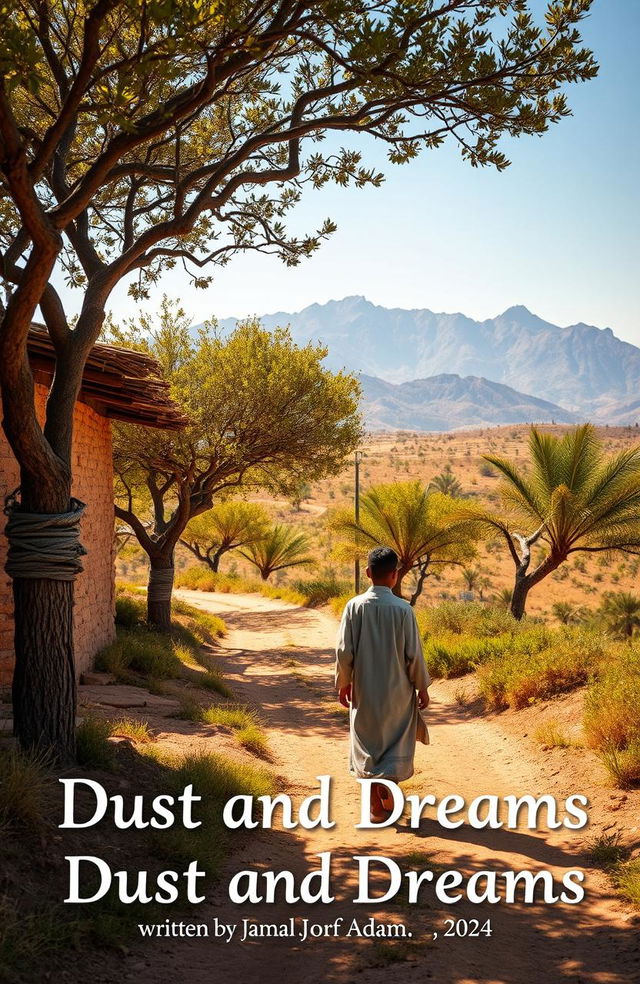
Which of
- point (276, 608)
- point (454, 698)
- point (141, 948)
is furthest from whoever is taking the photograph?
point (276, 608)

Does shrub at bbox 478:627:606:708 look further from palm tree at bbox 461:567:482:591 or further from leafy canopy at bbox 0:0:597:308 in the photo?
palm tree at bbox 461:567:482:591

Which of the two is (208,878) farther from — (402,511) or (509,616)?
(402,511)

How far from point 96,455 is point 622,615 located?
62.3 ft

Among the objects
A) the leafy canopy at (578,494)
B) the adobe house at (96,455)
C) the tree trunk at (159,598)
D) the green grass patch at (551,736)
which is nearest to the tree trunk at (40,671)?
the adobe house at (96,455)

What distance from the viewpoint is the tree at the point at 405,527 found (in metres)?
17.8

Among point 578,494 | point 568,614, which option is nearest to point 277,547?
point 568,614

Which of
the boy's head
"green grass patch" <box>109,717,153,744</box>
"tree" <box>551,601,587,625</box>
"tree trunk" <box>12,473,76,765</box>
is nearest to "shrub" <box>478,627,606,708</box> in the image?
the boy's head

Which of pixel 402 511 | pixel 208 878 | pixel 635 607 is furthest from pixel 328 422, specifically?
pixel 635 607

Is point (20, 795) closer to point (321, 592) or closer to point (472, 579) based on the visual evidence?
point (321, 592)

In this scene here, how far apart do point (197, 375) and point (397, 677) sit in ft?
31.0

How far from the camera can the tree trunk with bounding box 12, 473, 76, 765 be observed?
4727 mm

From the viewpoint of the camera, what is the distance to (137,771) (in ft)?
17.4

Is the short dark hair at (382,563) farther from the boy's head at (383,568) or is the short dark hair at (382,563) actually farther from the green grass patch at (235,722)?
the green grass patch at (235,722)

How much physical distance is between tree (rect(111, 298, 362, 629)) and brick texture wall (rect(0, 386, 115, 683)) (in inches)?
85.9
